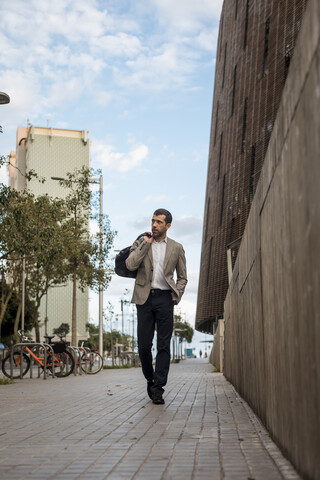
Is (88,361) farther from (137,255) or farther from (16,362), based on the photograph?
(137,255)

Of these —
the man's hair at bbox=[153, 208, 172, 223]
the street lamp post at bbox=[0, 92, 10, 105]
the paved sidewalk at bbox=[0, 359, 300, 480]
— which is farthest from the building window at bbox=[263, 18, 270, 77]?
the paved sidewalk at bbox=[0, 359, 300, 480]

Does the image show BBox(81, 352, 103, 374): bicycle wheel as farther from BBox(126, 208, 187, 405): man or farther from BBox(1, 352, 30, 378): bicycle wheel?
BBox(126, 208, 187, 405): man

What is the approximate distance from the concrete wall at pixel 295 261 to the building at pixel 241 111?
69.0ft

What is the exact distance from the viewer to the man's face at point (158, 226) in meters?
7.83

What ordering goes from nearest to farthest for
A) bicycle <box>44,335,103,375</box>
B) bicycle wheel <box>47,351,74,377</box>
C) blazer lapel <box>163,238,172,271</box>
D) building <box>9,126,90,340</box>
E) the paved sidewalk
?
1. the paved sidewalk
2. blazer lapel <box>163,238,172,271</box>
3. bicycle wheel <box>47,351,74,377</box>
4. bicycle <box>44,335,103,375</box>
5. building <box>9,126,90,340</box>

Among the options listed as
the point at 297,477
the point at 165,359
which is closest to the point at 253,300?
the point at 165,359

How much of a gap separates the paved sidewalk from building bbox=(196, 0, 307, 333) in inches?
740

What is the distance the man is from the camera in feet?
24.9

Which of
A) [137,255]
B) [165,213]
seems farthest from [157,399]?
[165,213]

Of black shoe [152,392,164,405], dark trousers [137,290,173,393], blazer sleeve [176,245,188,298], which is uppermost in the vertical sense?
blazer sleeve [176,245,188,298]

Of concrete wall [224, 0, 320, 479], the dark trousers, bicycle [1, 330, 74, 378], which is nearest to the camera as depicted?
concrete wall [224, 0, 320, 479]

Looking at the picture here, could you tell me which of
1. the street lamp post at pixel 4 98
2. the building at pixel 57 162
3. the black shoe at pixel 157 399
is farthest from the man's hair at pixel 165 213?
the building at pixel 57 162

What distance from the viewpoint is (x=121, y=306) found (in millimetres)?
58781

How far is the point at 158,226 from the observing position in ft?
25.7
